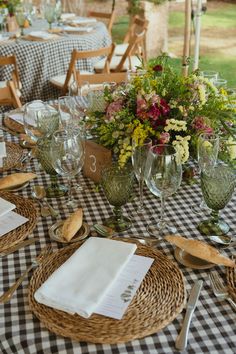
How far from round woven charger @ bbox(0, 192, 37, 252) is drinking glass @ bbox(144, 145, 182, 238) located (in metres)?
0.30

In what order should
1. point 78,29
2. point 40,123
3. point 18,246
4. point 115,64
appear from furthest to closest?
point 115,64 < point 78,29 < point 40,123 < point 18,246

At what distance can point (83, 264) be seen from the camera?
0.92 meters

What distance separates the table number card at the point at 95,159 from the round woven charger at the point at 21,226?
23cm

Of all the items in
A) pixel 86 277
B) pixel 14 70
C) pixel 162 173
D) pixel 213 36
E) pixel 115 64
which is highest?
pixel 162 173

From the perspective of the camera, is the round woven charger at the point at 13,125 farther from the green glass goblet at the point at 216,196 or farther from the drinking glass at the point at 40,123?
the green glass goblet at the point at 216,196

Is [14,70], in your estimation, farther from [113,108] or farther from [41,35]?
[113,108]

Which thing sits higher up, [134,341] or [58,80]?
[134,341]

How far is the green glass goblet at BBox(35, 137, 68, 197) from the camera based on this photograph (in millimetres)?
1297

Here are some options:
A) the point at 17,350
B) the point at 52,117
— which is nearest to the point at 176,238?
the point at 17,350

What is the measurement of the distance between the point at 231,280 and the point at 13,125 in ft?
3.81

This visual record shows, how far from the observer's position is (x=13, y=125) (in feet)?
5.80

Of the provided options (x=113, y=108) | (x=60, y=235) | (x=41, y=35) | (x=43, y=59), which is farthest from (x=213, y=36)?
(x=60, y=235)

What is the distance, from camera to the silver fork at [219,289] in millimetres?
865

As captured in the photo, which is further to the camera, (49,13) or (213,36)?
(213,36)
